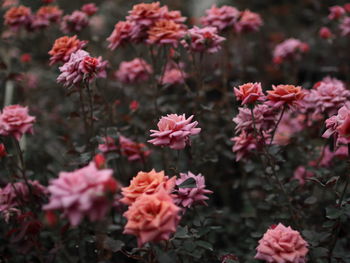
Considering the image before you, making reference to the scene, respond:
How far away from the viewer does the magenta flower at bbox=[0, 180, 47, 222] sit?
175 cm

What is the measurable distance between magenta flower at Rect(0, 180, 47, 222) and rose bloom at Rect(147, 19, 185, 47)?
933mm

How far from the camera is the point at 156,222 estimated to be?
1078 mm

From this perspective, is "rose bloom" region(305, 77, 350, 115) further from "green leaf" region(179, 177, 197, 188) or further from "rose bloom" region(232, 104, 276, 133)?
"green leaf" region(179, 177, 197, 188)

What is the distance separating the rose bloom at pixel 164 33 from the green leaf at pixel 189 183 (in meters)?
0.82

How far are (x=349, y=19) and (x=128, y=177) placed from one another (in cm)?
177

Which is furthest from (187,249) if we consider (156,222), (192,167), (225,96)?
(225,96)

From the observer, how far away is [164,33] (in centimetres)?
192

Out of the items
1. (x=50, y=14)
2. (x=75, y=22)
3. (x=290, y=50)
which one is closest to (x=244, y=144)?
(x=290, y=50)

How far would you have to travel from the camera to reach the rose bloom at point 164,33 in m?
1.94

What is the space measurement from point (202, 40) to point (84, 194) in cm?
120

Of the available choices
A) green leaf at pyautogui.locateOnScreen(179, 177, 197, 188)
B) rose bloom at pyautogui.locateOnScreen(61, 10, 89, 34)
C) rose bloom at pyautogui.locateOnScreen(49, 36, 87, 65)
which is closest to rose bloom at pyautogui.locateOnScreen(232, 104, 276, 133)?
green leaf at pyautogui.locateOnScreen(179, 177, 197, 188)

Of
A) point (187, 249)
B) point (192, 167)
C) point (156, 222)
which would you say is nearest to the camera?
point (156, 222)

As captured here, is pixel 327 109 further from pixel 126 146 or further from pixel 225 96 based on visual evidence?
pixel 126 146

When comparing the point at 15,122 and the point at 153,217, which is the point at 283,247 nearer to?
the point at 153,217
